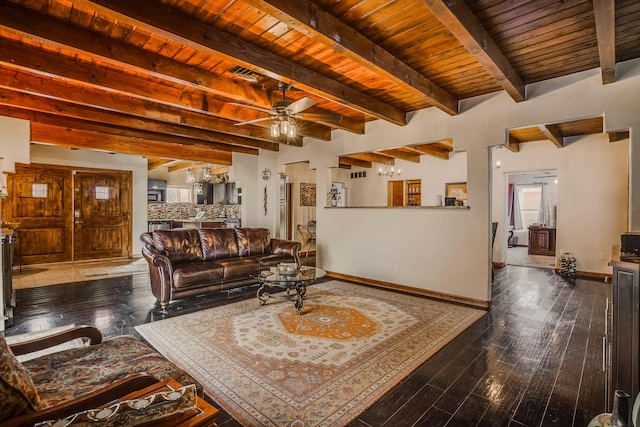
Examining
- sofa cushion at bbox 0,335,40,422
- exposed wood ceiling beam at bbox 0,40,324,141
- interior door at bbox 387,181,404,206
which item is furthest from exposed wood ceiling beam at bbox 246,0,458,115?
interior door at bbox 387,181,404,206

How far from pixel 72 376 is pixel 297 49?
291cm

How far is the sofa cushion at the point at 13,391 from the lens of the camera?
1.02 meters

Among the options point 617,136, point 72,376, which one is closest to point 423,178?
point 617,136

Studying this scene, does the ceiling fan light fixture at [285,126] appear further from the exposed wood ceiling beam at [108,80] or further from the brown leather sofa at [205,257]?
the brown leather sofa at [205,257]

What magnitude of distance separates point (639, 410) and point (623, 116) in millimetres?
3404

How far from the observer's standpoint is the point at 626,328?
1743 millimetres

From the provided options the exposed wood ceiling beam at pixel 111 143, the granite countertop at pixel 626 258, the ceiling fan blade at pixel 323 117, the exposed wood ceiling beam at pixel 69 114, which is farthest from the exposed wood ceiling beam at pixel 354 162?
the granite countertop at pixel 626 258

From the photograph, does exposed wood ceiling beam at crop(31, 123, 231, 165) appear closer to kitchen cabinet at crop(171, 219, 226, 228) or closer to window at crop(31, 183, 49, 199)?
window at crop(31, 183, 49, 199)

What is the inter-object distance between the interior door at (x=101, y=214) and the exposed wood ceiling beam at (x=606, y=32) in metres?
8.95

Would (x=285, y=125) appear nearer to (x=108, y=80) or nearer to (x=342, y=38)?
(x=342, y=38)

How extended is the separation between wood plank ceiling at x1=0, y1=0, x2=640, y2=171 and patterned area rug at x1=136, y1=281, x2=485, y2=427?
237 centimetres

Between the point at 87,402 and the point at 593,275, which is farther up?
the point at 87,402

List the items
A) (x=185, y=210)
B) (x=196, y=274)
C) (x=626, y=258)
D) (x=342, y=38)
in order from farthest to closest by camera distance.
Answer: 1. (x=185, y=210)
2. (x=196, y=274)
3. (x=342, y=38)
4. (x=626, y=258)

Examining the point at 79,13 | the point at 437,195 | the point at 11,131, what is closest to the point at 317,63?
the point at 79,13
